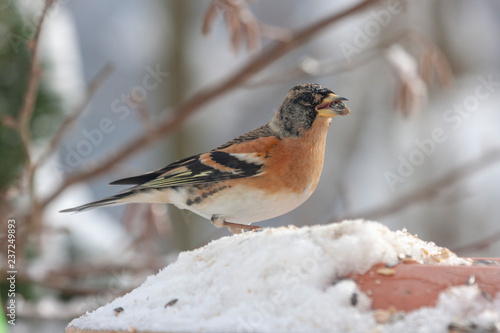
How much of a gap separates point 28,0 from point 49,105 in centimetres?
72

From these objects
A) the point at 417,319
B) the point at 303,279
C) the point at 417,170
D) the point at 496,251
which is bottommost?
the point at 417,319

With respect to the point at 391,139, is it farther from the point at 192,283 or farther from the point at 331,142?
the point at 192,283

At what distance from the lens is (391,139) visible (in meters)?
10.9

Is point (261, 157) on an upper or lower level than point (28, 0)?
lower

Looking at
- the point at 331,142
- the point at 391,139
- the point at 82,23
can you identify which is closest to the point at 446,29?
the point at 391,139

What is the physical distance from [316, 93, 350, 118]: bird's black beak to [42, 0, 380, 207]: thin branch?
1.79 ft

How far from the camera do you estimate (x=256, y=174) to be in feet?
10.00
